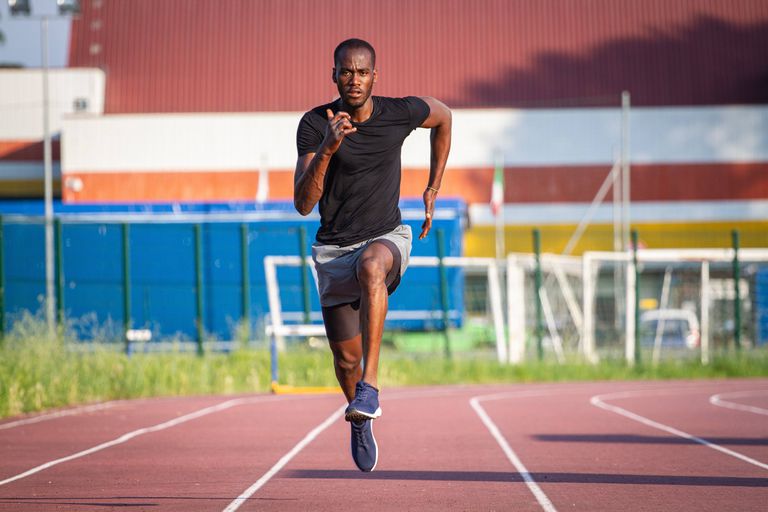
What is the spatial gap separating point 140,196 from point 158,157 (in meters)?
1.48

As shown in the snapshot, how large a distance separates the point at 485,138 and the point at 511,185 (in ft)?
5.89

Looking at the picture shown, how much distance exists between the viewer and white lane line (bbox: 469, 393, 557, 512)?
7203 millimetres

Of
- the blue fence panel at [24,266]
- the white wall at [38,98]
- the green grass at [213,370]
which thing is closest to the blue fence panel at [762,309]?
the green grass at [213,370]

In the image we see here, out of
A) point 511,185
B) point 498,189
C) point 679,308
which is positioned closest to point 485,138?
point 511,185

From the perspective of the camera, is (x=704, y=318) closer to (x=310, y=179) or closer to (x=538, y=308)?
(x=538, y=308)

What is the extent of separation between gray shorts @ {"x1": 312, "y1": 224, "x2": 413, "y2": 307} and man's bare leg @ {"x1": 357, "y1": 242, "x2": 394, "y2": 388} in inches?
7.5

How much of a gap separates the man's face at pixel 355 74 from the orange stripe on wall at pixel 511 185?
3395 cm

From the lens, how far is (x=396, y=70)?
141 ft

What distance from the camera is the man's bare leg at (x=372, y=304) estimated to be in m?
6.30

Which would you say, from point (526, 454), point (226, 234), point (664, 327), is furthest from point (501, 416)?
point (664, 327)

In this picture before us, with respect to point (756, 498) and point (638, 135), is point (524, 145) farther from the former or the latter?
point (756, 498)

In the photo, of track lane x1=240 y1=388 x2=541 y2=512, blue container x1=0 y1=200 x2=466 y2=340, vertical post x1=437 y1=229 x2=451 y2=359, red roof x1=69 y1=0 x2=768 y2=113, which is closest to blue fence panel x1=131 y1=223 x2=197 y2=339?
blue container x1=0 y1=200 x2=466 y2=340

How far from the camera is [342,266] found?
6609mm

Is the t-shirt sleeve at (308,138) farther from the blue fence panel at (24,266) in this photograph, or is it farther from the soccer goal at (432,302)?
the blue fence panel at (24,266)
